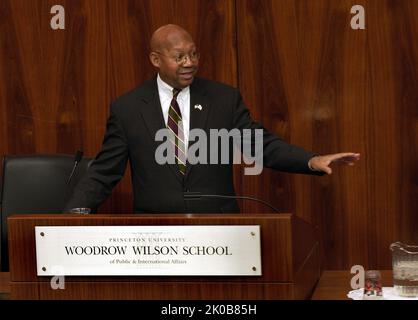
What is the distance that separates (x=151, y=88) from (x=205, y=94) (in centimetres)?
23

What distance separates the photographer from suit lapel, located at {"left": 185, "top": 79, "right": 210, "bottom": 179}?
3.66 meters

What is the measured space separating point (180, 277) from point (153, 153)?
129 centimetres

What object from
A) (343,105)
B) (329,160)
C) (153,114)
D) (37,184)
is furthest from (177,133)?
(343,105)

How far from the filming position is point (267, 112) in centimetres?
450

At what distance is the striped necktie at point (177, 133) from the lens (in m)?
3.62

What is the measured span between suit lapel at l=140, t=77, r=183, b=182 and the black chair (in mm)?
332

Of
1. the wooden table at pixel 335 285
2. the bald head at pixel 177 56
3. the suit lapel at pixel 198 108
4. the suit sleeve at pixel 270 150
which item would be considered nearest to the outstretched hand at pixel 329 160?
the suit sleeve at pixel 270 150

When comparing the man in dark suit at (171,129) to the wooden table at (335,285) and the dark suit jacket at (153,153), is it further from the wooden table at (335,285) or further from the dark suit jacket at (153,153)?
the wooden table at (335,285)

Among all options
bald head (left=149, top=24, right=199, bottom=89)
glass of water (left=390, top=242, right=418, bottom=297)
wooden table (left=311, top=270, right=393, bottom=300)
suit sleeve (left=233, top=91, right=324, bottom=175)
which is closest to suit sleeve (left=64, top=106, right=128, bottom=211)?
bald head (left=149, top=24, right=199, bottom=89)

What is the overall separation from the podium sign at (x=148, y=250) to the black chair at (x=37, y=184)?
4.20ft

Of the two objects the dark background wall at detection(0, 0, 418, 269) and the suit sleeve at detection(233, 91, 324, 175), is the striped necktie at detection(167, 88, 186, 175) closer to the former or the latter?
the suit sleeve at detection(233, 91, 324, 175)
